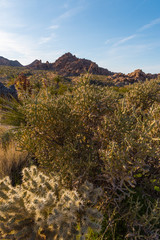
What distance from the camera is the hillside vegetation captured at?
1.79 m

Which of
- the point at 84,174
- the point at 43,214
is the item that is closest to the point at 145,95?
the point at 84,174

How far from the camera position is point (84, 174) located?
2.51 metres

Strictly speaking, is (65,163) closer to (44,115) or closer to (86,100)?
(44,115)

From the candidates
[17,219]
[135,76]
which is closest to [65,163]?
[17,219]

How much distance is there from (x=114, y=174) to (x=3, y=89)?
8964 mm

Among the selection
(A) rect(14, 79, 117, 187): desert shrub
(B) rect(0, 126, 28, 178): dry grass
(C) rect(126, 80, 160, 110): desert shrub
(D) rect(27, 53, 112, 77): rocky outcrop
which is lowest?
(B) rect(0, 126, 28, 178): dry grass

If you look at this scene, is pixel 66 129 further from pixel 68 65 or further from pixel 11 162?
pixel 68 65

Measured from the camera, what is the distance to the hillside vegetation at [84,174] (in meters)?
1.79

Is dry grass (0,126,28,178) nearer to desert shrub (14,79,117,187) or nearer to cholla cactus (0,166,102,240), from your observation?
desert shrub (14,79,117,187)

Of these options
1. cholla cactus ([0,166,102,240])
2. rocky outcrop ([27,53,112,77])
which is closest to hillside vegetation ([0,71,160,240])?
cholla cactus ([0,166,102,240])

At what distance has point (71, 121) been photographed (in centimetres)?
289

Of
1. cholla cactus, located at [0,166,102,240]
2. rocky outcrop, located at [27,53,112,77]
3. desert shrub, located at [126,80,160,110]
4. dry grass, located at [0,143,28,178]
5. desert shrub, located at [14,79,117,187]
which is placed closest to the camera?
cholla cactus, located at [0,166,102,240]

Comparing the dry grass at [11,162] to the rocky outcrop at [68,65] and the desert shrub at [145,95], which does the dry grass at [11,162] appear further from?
the rocky outcrop at [68,65]

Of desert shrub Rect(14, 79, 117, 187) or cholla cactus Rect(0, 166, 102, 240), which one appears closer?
cholla cactus Rect(0, 166, 102, 240)
